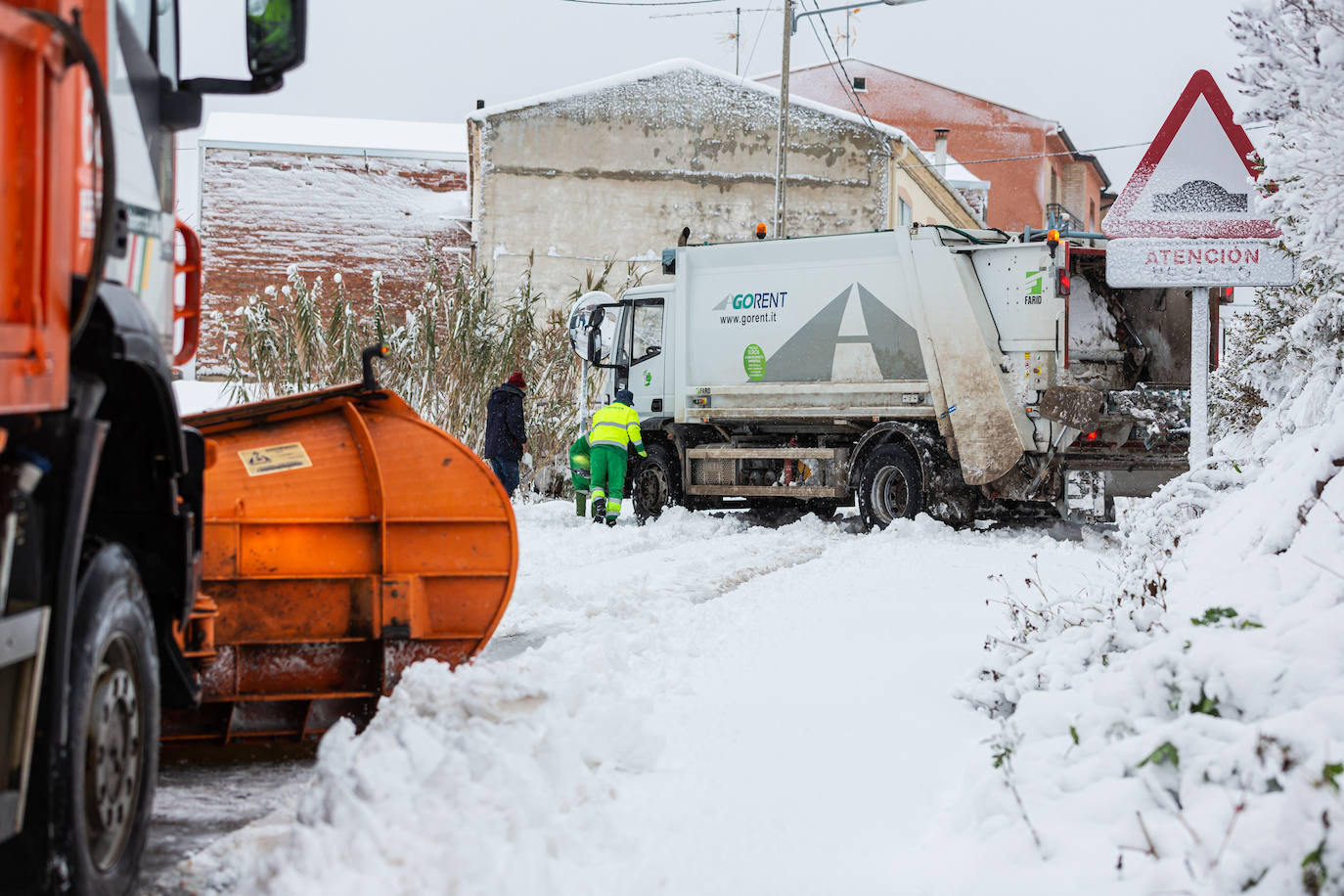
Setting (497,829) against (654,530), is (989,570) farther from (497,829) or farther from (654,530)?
(497,829)

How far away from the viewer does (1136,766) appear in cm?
322

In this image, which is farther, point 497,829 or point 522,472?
point 522,472

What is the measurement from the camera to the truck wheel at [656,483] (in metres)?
15.1

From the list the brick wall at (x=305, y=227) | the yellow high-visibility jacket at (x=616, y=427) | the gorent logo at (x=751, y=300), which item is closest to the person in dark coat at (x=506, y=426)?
the yellow high-visibility jacket at (x=616, y=427)

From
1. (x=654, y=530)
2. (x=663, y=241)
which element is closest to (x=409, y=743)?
(x=654, y=530)

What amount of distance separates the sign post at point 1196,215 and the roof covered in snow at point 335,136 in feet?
86.9

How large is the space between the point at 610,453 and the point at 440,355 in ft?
11.0

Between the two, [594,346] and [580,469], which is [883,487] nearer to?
[580,469]

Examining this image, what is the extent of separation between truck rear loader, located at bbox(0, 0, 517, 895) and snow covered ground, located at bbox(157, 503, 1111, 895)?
44 centimetres

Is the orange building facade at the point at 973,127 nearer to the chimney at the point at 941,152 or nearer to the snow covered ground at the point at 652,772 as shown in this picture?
the chimney at the point at 941,152

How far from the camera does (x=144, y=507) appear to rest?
3.27 meters

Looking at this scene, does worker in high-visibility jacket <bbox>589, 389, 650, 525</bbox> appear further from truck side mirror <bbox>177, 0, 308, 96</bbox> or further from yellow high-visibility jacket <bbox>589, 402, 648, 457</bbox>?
truck side mirror <bbox>177, 0, 308, 96</bbox>

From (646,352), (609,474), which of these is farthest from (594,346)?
(609,474)

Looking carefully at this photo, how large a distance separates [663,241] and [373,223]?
21.0 ft
